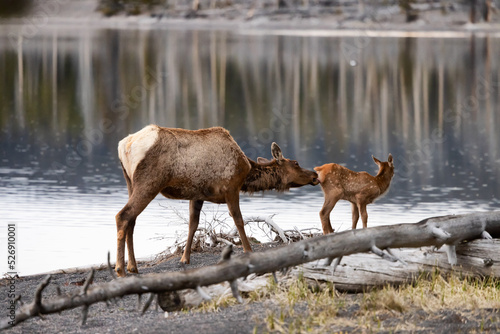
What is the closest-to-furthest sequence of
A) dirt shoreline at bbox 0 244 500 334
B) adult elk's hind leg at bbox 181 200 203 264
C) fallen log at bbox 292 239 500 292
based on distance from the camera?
dirt shoreline at bbox 0 244 500 334
fallen log at bbox 292 239 500 292
adult elk's hind leg at bbox 181 200 203 264

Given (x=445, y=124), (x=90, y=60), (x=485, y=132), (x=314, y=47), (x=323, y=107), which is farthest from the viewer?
(x=314, y=47)

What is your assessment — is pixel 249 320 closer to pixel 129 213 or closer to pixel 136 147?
pixel 129 213

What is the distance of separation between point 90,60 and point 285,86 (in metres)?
24.5

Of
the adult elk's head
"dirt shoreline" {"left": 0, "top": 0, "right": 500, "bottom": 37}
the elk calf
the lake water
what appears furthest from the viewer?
"dirt shoreline" {"left": 0, "top": 0, "right": 500, "bottom": 37}

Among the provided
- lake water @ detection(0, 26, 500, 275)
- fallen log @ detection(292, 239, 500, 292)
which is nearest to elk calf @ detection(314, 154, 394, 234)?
lake water @ detection(0, 26, 500, 275)

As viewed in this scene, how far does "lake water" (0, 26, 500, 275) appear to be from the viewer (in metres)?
16.2

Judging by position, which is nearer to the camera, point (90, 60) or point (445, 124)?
point (445, 124)

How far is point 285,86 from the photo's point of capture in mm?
51844

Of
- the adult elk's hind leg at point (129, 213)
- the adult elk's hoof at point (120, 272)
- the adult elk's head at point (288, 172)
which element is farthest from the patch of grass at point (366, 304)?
the adult elk's head at point (288, 172)

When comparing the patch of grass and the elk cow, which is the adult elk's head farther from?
the patch of grass

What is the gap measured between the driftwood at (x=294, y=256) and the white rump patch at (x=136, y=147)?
2.88m

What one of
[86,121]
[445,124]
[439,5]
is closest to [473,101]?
[445,124]

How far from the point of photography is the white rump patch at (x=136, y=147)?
35.6 ft

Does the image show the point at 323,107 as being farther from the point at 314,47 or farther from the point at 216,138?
the point at 314,47
